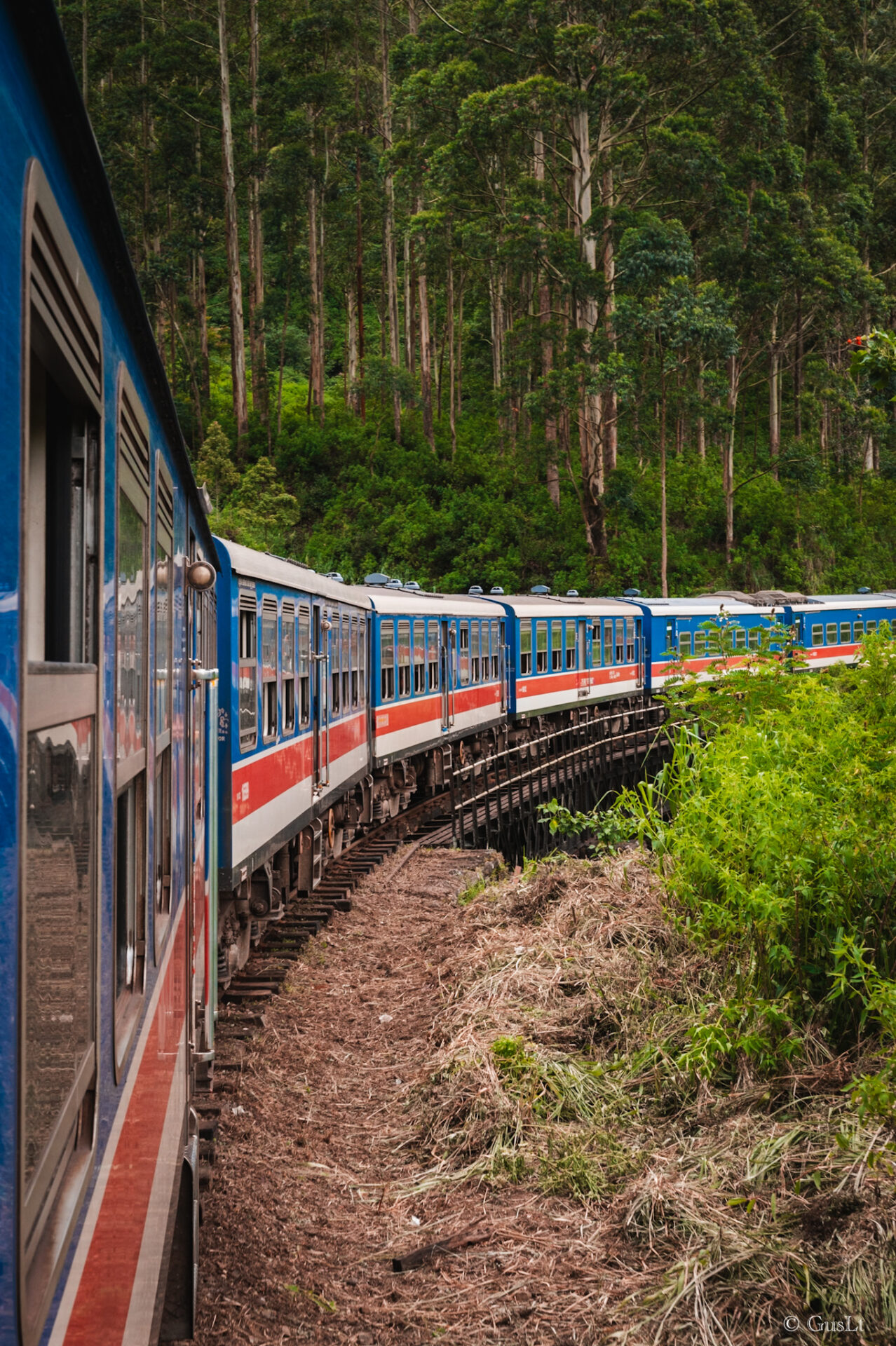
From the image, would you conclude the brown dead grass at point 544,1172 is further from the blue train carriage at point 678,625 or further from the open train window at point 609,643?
the blue train carriage at point 678,625

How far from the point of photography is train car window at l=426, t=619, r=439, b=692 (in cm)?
1788

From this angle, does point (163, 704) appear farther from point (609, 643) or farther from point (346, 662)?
point (609, 643)

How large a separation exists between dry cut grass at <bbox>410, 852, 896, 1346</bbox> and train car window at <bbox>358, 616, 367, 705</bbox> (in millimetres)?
5764

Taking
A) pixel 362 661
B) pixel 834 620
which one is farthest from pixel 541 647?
pixel 834 620

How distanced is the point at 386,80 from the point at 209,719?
147 ft

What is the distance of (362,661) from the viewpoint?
1440 centimetres

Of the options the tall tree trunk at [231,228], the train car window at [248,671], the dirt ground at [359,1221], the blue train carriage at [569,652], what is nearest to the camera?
the dirt ground at [359,1221]

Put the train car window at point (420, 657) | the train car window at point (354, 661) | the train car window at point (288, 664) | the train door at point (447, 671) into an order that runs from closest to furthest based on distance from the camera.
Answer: the train car window at point (288, 664) → the train car window at point (354, 661) → the train car window at point (420, 657) → the train door at point (447, 671)

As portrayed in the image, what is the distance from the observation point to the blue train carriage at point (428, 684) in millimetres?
15867

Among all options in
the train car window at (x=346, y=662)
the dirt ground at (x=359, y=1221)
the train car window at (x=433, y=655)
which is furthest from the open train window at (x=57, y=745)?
the train car window at (x=433, y=655)

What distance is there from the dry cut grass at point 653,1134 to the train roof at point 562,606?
13.5m

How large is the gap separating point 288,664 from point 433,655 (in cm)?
829

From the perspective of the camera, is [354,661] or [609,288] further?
[609,288]

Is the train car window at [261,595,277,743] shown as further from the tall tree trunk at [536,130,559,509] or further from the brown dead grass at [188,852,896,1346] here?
the tall tree trunk at [536,130,559,509]
